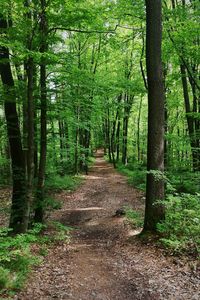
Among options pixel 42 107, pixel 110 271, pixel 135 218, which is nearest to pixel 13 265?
pixel 110 271

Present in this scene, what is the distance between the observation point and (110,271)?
5.79 m

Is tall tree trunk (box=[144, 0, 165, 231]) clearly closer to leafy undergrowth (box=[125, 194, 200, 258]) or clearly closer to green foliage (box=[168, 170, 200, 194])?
leafy undergrowth (box=[125, 194, 200, 258])

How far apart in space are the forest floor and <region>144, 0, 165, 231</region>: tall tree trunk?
95cm

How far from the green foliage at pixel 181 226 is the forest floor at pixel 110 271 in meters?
0.38

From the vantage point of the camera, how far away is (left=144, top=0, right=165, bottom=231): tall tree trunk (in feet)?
24.1

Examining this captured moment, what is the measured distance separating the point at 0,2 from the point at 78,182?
1388cm

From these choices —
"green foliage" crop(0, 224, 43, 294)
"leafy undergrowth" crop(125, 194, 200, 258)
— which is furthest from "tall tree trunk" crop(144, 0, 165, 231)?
"green foliage" crop(0, 224, 43, 294)

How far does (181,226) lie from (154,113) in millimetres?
2965

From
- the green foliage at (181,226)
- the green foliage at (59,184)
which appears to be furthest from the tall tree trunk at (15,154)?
the green foliage at (59,184)

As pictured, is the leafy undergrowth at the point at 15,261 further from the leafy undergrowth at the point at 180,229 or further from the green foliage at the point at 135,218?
the green foliage at the point at 135,218

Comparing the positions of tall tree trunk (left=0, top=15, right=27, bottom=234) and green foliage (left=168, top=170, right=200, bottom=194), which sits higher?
tall tree trunk (left=0, top=15, right=27, bottom=234)

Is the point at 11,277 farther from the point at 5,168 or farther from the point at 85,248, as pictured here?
the point at 5,168

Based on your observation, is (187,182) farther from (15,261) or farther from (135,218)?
(15,261)

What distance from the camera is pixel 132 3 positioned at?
1188 centimetres
